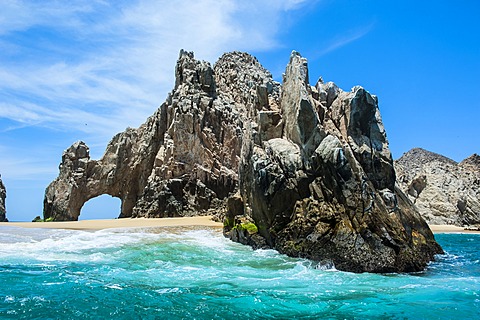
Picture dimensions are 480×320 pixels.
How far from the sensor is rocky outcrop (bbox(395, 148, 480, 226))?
149 feet

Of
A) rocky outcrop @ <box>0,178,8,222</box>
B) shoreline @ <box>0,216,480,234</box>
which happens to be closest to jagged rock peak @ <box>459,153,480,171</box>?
shoreline @ <box>0,216,480,234</box>

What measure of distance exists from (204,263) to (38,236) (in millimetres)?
9880

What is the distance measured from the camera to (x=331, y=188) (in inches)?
528

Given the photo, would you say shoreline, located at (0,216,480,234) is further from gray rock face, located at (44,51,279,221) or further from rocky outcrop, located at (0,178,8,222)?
rocky outcrop, located at (0,178,8,222)

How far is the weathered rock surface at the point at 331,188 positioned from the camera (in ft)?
40.1

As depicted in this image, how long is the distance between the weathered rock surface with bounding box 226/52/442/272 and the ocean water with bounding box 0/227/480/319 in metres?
0.73

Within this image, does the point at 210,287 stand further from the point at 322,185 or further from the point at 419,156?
the point at 419,156

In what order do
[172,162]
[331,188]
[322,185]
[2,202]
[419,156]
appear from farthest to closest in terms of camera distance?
1. [419,156]
2. [2,202]
3. [172,162]
4. [322,185]
5. [331,188]

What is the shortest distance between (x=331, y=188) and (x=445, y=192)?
48.0m

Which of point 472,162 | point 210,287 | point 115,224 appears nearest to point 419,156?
point 472,162

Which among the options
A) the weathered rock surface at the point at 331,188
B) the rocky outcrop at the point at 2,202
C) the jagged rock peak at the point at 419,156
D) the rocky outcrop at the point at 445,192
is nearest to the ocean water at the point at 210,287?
the weathered rock surface at the point at 331,188

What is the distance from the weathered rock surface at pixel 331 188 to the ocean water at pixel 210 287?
0.73 meters

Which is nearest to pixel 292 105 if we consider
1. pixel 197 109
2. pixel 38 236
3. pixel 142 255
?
pixel 142 255

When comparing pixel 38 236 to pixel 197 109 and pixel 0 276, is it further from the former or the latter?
pixel 197 109
